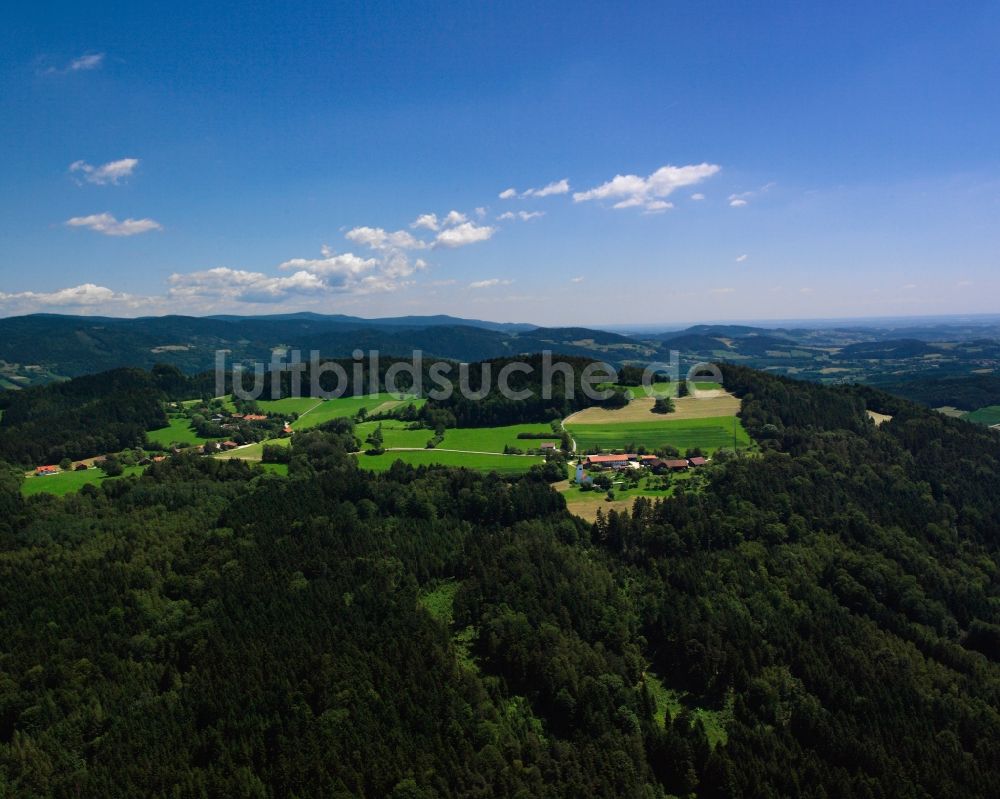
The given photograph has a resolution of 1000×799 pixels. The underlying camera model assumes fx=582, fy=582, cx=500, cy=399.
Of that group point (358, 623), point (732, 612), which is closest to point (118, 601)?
point (358, 623)

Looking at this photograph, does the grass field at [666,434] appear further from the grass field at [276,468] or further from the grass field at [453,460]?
the grass field at [276,468]

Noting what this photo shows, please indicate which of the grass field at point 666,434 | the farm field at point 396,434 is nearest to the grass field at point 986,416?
the grass field at point 666,434

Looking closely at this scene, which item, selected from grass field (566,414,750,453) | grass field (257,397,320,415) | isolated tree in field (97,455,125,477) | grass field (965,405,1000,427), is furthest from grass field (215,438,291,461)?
grass field (965,405,1000,427)

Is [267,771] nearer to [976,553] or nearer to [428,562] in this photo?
[428,562]

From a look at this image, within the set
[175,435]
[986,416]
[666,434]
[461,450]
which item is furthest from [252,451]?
[986,416]

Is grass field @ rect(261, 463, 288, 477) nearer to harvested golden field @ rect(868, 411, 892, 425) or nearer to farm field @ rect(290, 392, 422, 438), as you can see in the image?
farm field @ rect(290, 392, 422, 438)
